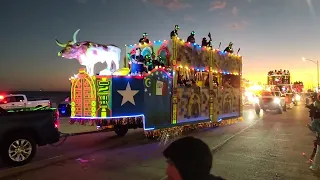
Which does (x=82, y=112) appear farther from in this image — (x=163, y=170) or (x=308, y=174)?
(x=308, y=174)

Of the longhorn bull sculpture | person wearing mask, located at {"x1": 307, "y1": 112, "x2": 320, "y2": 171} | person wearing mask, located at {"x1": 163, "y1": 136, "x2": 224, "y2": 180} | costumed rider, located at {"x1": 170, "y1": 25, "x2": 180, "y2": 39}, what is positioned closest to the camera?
person wearing mask, located at {"x1": 163, "y1": 136, "x2": 224, "y2": 180}

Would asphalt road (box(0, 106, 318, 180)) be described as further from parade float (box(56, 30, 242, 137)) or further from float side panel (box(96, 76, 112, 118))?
float side panel (box(96, 76, 112, 118))

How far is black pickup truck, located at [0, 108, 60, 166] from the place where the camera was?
7.66 meters

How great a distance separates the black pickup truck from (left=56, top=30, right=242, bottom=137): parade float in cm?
236

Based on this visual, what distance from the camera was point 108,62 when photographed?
12.7m

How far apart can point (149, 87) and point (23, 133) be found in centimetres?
481

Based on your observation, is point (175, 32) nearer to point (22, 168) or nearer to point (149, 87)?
point (149, 87)

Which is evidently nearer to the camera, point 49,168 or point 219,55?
point 49,168

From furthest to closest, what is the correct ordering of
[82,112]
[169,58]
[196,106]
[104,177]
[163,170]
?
1. [196,106]
2. [169,58]
3. [82,112]
4. [163,170]
5. [104,177]

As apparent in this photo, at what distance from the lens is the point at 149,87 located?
11.5 meters

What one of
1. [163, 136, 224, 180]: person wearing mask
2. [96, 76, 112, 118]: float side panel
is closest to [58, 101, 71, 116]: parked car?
[96, 76, 112, 118]: float side panel

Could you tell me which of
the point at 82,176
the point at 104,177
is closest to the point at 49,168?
the point at 82,176

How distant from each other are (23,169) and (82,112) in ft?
12.6

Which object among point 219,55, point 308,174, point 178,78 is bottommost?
point 308,174
